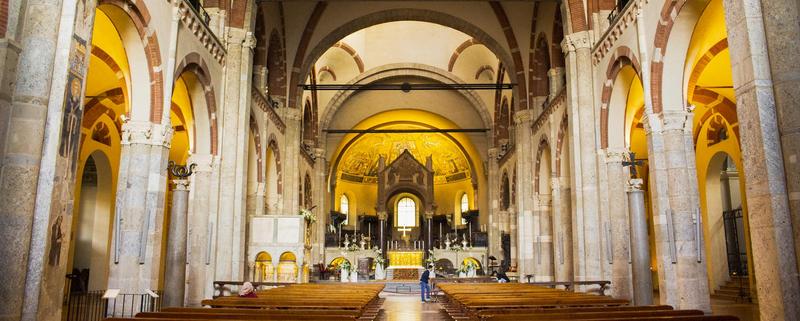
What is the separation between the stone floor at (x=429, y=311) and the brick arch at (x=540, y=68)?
10.2 metres

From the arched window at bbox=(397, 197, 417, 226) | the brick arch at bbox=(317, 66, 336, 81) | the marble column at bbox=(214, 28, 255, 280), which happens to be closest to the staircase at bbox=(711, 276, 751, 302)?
the marble column at bbox=(214, 28, 255, 280)

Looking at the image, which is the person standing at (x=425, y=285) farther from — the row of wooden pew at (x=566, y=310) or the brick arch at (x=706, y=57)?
the brick arch at (x=706, y=57)

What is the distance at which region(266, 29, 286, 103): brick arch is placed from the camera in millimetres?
23922

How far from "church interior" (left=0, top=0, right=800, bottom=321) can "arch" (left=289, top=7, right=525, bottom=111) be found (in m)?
0.10

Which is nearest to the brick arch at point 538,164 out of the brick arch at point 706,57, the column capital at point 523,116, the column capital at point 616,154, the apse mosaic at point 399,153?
the column capital at point 523,116

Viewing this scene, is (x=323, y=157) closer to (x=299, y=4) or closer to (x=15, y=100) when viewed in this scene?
(x=299, y=4)

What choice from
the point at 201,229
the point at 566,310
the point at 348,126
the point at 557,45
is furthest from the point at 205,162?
the point at 348,126

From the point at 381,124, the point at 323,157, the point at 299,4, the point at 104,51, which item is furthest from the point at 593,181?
the point at 381,124

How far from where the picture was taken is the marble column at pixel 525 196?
2417 cm

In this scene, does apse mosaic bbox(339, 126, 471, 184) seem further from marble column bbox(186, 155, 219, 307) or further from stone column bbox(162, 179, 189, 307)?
stone column bbox(162, 179, 189, 307)

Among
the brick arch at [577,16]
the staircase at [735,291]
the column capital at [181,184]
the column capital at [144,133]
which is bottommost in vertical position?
the staircase at [735,291]

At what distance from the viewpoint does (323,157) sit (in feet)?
114

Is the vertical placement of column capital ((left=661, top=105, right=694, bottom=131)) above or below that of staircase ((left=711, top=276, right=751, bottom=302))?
above

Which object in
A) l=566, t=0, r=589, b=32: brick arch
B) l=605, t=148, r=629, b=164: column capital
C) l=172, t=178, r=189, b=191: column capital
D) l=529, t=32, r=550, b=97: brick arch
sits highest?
l=529, t=32, r=550, b=97: brick arch
